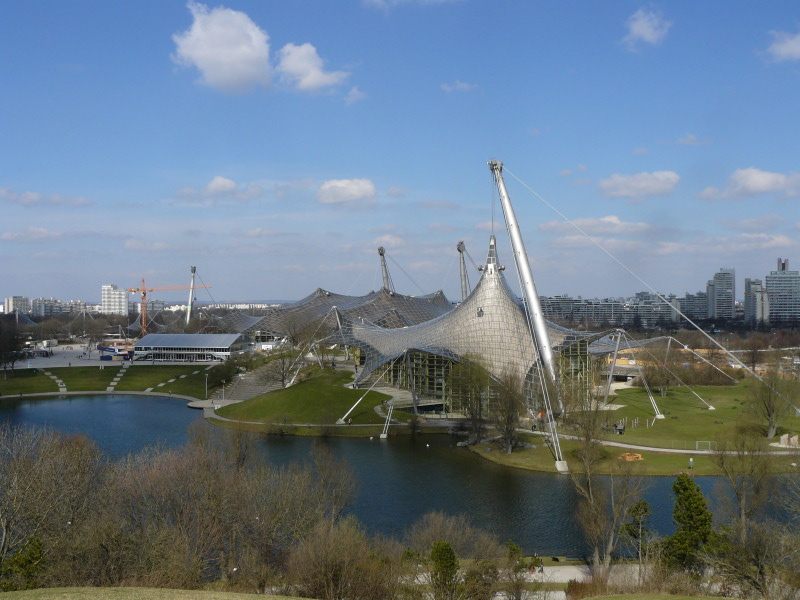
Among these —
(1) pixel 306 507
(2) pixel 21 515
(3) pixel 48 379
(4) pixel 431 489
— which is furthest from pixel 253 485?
(3) pixel 48 379

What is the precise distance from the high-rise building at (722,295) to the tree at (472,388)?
12278cm

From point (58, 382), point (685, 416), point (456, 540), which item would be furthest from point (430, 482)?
point (58, 382)

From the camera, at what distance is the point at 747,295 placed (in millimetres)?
138000

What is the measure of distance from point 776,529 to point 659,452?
1341cm

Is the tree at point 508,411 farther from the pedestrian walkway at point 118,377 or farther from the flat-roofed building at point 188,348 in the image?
the flat-roofed building at point 188,348

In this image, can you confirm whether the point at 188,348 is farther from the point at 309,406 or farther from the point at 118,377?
the point at 309,406

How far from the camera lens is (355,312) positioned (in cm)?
6594

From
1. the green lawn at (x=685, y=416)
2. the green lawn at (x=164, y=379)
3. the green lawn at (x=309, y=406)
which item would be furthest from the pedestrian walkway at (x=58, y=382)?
the green lawn at (x=685, y=416)

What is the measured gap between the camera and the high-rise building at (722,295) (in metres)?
144

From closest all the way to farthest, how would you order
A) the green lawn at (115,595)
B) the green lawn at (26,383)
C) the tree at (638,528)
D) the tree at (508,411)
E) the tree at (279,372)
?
the green lawn at (115,595) < the tree at (638,528) < the tree at (508,411) < the tree at (279,372) < the green lawn at (26,383)

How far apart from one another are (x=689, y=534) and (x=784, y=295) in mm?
134342

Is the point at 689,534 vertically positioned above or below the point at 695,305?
below

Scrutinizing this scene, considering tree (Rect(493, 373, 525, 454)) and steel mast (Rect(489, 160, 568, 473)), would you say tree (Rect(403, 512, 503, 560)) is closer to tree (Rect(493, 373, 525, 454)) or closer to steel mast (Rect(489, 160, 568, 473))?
tree (Rect(493, 373, 525, 454))

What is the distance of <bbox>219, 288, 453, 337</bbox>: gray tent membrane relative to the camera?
64750 mm
